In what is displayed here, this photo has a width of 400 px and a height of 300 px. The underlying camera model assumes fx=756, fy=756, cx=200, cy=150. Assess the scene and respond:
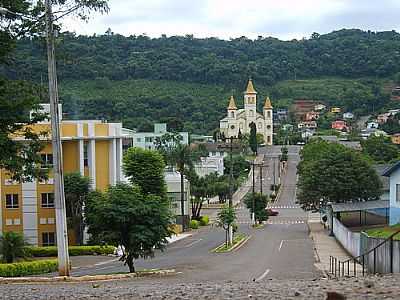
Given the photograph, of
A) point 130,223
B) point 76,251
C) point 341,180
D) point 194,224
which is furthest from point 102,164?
point 130,223

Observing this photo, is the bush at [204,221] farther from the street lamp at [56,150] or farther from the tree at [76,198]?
the street lamp at [56,150]

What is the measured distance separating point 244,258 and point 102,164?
22275mm

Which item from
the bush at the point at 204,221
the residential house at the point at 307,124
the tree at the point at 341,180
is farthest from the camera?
the residential house at the point at 307,124

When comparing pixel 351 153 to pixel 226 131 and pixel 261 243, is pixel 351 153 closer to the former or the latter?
pixel 261 243

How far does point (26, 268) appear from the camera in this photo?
107 feet

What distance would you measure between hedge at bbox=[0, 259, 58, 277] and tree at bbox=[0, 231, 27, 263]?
10.9 ft

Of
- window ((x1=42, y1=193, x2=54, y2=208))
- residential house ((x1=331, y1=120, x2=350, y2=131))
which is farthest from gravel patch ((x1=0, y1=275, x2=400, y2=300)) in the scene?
residential house ((x1=331, y1=120, x2=350, y2=131))

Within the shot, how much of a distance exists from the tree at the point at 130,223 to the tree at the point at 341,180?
33.2m

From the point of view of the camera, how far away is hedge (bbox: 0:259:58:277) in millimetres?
31370

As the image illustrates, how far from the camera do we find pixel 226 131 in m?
172

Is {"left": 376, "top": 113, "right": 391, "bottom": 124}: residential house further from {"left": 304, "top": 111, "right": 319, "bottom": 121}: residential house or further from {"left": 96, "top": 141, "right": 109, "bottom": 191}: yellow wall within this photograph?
{"left": 96, "top": 141, "right": 109, "bottom": 191}: yellow wall

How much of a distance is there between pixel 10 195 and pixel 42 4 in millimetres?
28848

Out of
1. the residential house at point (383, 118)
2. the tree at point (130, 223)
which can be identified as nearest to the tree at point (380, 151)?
the tree at point (130, 223)

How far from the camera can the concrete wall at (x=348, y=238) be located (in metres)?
32.9
